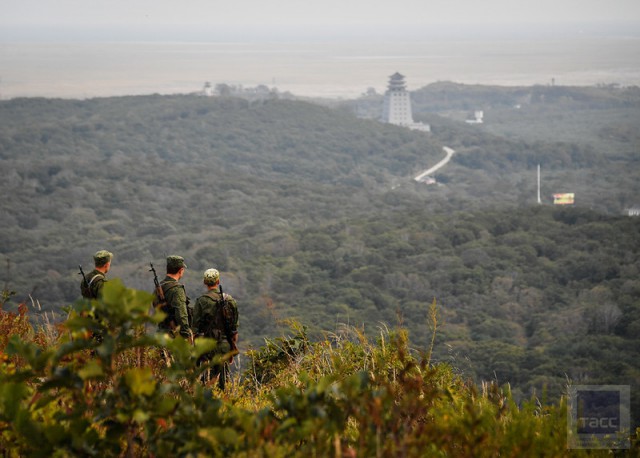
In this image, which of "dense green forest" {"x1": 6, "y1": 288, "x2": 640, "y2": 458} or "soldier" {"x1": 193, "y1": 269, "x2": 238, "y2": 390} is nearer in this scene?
"dense green forest" {"x1": 6, "y1": 288, "x2": 640, "y2": 458}

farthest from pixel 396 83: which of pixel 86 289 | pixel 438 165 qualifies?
pixel 86 289

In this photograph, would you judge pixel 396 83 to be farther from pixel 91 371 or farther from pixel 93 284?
pixel 91 371

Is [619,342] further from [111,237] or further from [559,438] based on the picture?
[111,237]

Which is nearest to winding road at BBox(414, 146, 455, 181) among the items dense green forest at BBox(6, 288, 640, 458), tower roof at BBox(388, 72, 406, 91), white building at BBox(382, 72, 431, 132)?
white building at BBox(382, 72, 431, 132)

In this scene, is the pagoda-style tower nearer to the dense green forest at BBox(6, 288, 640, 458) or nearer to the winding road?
the winding road

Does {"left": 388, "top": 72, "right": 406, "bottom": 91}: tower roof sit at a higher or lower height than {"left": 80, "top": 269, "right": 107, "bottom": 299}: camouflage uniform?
lower

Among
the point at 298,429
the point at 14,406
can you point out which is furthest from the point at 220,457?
the point at 14,406
